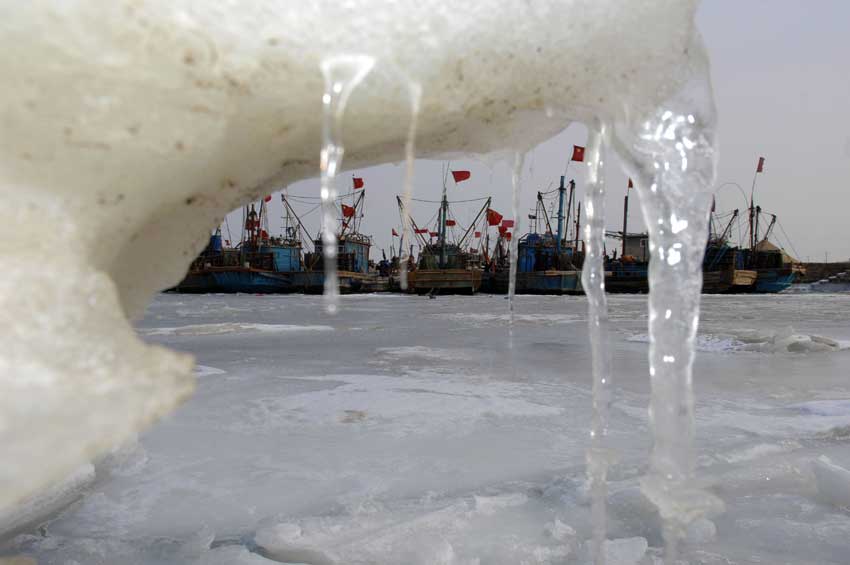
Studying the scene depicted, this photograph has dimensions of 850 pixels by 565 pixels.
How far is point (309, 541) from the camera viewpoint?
1.90 m

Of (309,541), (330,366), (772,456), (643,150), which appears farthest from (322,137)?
(330,366)

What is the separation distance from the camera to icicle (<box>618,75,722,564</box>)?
3.70ft

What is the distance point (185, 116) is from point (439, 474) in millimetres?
2123

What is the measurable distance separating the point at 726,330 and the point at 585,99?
9120 millimetres

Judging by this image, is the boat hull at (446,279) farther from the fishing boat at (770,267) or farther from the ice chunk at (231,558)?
the ice chunk at (231,558)

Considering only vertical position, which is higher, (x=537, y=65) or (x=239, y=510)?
(x=537, y=65)

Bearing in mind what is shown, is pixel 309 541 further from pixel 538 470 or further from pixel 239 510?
pixel 538 470

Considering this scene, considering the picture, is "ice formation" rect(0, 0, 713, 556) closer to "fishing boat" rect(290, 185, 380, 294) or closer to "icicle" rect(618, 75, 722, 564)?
"icicle" rect(618, 75, 722, 564)

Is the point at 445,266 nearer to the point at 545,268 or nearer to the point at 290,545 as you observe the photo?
the point at 545,268

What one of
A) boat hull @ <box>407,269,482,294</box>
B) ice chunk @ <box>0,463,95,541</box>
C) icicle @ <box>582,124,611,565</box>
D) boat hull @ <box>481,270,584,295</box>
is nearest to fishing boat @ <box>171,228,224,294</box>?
boat hull @ <box>407,269,482,294</box>

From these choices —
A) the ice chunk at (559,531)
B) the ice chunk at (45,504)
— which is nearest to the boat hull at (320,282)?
the ice chunk at (45,504)

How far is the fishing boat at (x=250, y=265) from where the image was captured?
1316 inches

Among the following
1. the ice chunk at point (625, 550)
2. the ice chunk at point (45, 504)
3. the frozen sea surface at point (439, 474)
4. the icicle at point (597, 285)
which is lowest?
the frozen sea surface at point (439, 474)

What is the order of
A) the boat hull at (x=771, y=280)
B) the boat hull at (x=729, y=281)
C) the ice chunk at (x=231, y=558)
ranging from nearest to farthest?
the ice chunk at (x=231, y=558) < the boat hull at (x=729, y=281) < the boat hull at (x=771, y=280)
